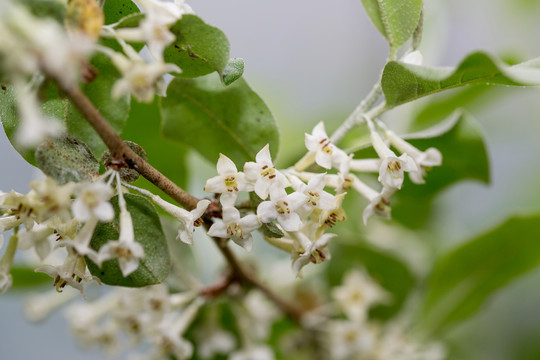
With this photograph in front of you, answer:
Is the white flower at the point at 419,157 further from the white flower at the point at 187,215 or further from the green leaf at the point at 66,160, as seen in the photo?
the green leaf at the point at 66,160

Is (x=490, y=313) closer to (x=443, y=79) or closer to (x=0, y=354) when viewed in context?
(x=443, y=79)

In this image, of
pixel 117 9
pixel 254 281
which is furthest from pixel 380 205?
pixel 117 9

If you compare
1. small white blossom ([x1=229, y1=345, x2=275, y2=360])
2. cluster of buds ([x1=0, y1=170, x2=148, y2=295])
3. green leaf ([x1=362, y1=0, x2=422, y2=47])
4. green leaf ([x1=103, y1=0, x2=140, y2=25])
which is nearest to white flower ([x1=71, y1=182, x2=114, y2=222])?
cluster of buds ([x1=0, y1=170, x2=148, y2=295])

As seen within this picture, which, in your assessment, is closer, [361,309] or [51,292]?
[361,309]

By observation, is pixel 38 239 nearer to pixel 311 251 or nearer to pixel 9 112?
pixel 9 112

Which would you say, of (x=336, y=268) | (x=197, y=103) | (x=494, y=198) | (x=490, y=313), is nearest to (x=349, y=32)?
(x=494, y=198)

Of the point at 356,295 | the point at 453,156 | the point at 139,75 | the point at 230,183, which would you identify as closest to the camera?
the point at 139,75
